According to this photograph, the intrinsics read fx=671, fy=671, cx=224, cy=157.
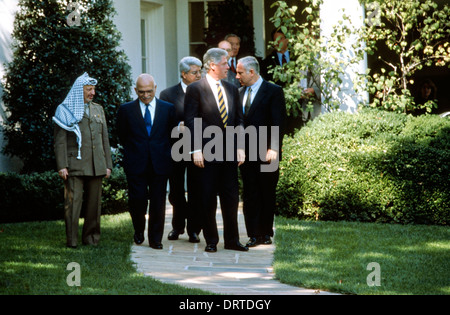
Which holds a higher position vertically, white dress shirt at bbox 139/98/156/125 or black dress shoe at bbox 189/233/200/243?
white dress shirt at bbox 139/98/156/125

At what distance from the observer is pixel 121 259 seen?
6891 mm

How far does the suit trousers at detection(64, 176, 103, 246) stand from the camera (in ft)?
24.6

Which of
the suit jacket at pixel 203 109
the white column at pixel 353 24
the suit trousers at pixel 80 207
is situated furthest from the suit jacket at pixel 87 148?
the white column at pixel 353 24

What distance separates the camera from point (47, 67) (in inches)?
403

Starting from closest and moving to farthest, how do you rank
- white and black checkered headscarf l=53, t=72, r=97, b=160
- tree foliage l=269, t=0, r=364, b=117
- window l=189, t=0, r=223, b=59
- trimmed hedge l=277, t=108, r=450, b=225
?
white and black checkered headscarf l=53, t=72, r=97, b=160
trimmed hedge l=277, t=108, r=450, b=225
tree foliage l=269, t=0, r=364, b=117
window l=189, t=0, r=223, b=59

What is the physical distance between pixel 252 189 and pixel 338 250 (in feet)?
4.00

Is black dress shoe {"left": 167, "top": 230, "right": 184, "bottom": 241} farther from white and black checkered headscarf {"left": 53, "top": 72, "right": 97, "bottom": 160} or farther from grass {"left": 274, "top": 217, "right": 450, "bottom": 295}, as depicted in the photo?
white and black checkered headscarf {"left": 53, "top": 72, "right": 97, "bottom": 160}

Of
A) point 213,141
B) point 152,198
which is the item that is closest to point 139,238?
point 152,198

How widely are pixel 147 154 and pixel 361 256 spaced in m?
2.63

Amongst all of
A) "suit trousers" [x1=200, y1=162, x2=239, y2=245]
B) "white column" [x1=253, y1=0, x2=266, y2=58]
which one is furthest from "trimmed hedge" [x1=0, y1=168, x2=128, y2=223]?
"white column" [x1=253, y1=0, x2=266, y2=58]

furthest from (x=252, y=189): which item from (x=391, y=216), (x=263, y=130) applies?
(x=391, y=216)

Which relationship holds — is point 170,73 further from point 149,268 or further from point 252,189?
point 149,268

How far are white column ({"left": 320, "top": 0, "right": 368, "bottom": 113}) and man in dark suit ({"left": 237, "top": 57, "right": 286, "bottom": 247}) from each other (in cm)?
401

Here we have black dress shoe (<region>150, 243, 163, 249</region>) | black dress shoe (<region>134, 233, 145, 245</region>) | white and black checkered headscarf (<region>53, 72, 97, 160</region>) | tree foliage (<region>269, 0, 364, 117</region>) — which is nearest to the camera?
white and black checkered headscarf (<region>53, 72, 97, 160</region>)
